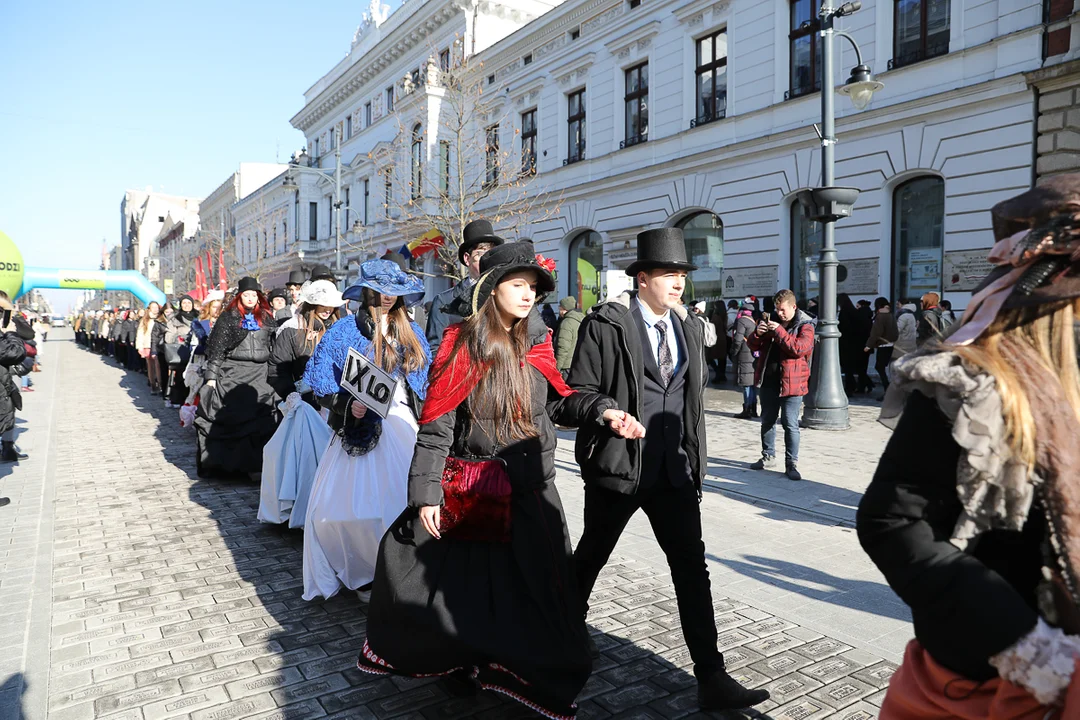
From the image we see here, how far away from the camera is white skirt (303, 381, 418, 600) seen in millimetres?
4227

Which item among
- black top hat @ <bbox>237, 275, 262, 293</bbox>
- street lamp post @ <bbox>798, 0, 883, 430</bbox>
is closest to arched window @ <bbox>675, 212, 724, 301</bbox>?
street lamp post @ <bbox>798, 0, 883, 430</bbox>

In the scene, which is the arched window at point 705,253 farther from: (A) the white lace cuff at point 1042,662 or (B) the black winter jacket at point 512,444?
(A) the white lace cuff at point 1042,662

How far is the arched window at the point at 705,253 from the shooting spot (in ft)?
64.9

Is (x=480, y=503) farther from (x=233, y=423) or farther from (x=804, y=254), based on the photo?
(x=804, y=254)

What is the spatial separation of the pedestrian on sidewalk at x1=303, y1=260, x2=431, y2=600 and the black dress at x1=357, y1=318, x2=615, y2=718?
45.5 inches

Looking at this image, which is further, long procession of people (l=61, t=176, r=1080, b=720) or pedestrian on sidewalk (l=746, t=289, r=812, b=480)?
pedestrian on sidewalk (l=746, t=289, r=812, b=480)

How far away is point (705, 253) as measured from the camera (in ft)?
66.4

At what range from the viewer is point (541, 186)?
2539 centimetres

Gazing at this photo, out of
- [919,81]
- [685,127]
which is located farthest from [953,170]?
[685,127]

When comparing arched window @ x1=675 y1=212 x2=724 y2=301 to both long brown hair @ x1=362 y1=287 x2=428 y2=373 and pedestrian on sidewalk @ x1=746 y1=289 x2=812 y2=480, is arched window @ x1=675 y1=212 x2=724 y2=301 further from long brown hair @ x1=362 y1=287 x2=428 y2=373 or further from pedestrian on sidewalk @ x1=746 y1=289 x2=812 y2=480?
long brown hair @ x1=362 y1=287 x2=428 y2=373

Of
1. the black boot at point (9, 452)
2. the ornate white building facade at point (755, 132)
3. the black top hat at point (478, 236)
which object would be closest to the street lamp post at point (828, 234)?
the ornate white building facade at point (755, 132)

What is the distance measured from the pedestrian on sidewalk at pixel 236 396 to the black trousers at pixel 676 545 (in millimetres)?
5107

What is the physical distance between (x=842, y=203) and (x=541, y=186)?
1589cm

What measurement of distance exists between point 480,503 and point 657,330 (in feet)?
3.60
